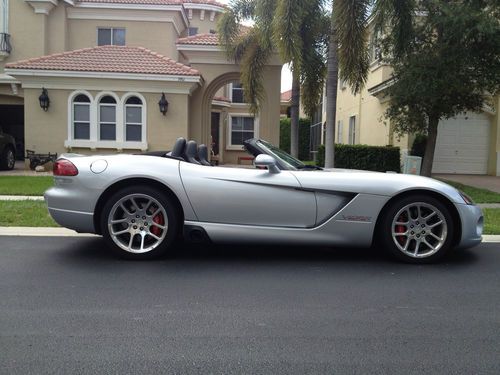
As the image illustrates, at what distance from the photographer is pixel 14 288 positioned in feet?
14.6

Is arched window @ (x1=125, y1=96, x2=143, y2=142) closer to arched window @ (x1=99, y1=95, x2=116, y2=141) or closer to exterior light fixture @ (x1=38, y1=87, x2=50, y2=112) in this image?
arched window @ (x1=99, y1=95, x2=116, y2=141)

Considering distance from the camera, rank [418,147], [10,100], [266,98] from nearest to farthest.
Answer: [418,147] < [266,98] < [10,100]

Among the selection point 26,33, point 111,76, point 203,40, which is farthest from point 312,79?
point 26,33

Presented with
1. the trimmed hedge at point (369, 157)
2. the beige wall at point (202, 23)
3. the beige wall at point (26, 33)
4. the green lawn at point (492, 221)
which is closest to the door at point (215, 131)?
the beige wall at point (202, 23)

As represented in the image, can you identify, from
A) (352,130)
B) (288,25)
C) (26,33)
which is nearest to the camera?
(288,25)

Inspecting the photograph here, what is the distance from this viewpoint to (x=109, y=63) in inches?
648

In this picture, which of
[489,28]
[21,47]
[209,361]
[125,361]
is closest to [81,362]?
[125,361]

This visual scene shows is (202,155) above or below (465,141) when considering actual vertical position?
below

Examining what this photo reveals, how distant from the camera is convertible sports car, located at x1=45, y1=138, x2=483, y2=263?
520 cm

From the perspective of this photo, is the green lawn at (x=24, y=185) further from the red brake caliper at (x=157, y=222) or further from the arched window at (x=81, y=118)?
the red brake caliper at (x=157, y=222)

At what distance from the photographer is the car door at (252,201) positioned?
5.18m

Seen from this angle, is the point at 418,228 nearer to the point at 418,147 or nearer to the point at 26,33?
the point at 418,147

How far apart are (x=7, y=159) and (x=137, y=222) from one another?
1301 cm

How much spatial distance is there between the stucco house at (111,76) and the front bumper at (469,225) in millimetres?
12116
